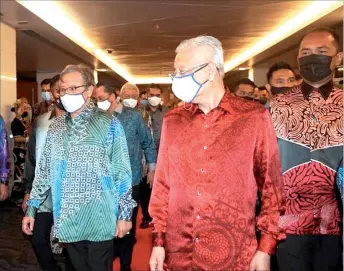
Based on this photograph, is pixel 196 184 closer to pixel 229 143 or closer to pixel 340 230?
pixel 229 143

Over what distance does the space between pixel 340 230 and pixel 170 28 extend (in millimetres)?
7746

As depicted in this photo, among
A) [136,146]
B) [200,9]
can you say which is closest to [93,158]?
[136,146]

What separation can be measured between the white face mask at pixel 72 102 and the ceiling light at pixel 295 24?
18.7 feet

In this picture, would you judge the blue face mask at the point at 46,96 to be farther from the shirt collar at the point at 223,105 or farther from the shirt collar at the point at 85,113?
the shirt collar at the point at 223,105

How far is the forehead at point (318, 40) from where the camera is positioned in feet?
7.87

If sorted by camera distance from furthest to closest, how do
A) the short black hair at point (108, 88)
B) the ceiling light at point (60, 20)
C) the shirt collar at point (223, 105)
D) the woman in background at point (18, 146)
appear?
the woman in background at point (18, 146) < the ceiling light at point (60, 20) < the short black hair at point (108, 88) < the shirt collar at point (223, 105)

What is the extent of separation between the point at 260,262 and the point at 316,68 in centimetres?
103

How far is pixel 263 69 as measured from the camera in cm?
1702

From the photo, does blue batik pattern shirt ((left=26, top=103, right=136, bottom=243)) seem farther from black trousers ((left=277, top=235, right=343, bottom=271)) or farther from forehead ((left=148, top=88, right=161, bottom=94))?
forehead ((left=148, top=88, right=161, bottom=94))

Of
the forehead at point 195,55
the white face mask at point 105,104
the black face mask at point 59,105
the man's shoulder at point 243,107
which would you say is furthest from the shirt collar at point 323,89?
the white face mask at point 105,104


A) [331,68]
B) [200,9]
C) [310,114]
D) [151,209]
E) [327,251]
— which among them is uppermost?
[200,9]

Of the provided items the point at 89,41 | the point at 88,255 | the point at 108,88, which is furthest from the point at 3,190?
the point at 89,41

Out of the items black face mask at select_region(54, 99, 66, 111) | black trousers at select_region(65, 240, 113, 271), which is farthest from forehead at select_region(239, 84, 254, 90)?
black trousers at select_region(65, 240, 113, 271)

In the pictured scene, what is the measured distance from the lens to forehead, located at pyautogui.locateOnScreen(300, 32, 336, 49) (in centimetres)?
240
